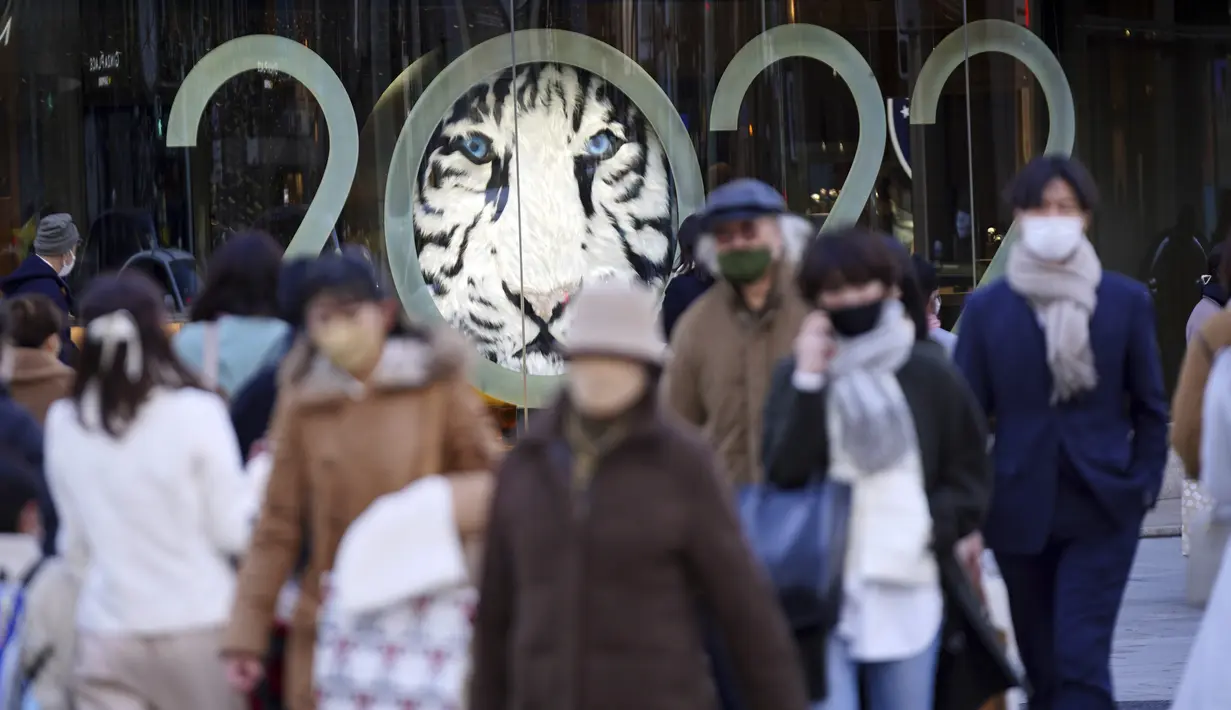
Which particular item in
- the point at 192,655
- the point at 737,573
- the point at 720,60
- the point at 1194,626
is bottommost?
the point at 1194,626

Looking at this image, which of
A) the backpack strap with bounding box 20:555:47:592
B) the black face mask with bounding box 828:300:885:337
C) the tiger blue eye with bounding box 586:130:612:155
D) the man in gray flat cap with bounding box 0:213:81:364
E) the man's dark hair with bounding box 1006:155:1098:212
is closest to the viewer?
the black face mask with bounding box 828:300:885:337

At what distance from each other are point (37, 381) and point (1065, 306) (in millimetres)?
3392

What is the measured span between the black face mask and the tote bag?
384 millimetres

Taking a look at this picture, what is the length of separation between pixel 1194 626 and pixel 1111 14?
22.8ft

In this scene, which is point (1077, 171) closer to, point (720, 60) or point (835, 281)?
point (835, 281)

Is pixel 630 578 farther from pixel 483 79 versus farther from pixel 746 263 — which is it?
pixel 483 79

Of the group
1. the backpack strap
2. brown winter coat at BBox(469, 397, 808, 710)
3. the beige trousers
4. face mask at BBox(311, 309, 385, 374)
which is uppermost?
face mask at BBox(311, 309, 385, 374)

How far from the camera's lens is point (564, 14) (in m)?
12.5

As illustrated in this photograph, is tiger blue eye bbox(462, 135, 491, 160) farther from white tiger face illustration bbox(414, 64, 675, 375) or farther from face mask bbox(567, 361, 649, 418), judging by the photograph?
face mask bbox(567, 361, 649, 418)

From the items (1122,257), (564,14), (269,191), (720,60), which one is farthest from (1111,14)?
(269,191)

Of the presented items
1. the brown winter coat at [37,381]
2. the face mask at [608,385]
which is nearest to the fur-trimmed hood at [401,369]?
the face mask at [608,385]

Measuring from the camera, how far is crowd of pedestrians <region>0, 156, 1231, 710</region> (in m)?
3.83

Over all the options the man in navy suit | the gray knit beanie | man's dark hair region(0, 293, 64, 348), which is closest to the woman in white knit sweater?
man's dark hair region(0, 293, 64, 348)

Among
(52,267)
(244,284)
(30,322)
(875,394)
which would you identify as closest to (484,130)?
(52,267)
